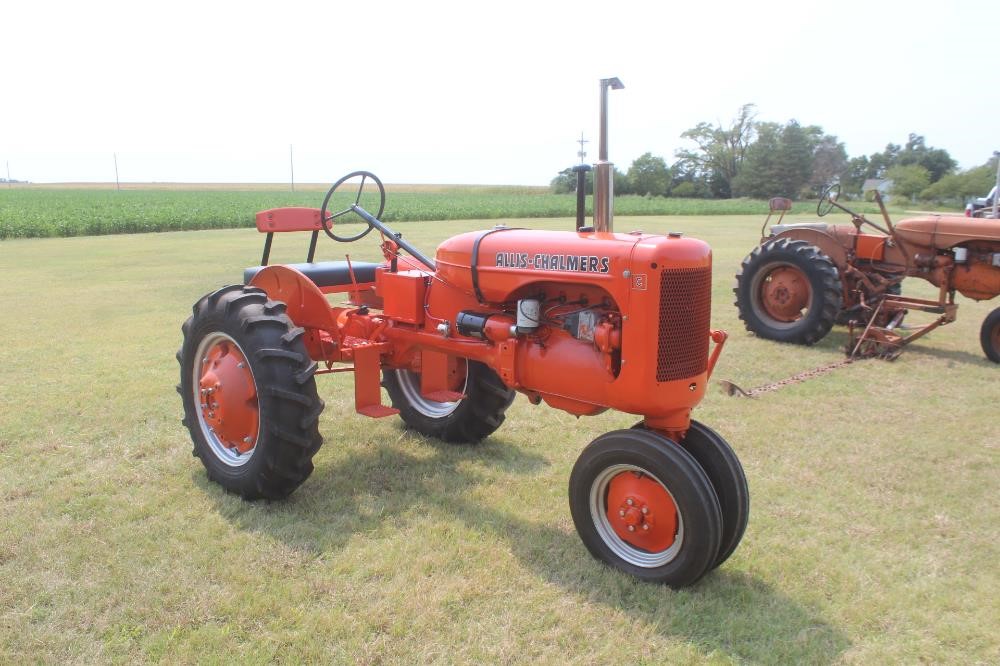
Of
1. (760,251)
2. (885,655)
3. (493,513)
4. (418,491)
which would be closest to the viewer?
(885,655)

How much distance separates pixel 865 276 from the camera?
818cm

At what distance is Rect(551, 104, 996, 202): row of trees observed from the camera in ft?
185

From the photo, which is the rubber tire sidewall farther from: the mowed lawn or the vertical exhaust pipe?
the vertical exhaust pipe

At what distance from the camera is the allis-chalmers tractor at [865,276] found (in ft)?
24.8

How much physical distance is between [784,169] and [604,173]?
63898 millimetres

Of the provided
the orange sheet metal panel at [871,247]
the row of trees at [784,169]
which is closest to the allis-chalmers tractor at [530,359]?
the orange sheet metal panel at [871,247]

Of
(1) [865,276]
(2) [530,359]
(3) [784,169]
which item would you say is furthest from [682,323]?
(3) [784,169]

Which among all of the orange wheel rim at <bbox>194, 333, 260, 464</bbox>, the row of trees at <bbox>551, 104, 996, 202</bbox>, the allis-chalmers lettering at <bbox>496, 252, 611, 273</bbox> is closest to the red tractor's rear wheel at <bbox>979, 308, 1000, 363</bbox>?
the allis-chalmers lettering at <bbox>496, 252, 611, 273</bbox>

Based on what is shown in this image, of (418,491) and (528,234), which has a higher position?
(528,234)

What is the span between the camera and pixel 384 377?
5172 millimetres

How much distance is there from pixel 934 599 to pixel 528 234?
7.65 feet

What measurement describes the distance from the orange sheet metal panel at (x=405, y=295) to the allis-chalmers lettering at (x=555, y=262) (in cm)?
72

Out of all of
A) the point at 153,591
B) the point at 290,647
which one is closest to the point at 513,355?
the point at 290,647

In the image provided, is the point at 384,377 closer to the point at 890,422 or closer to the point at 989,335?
the point at 890,422
